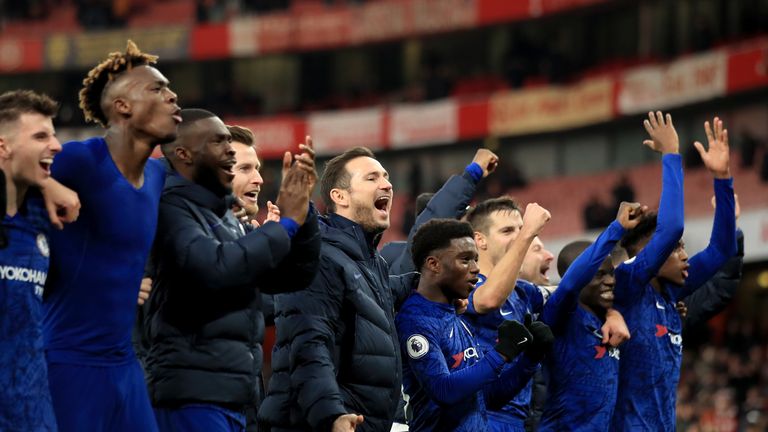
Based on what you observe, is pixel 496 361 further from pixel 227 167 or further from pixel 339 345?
pixel 227 167

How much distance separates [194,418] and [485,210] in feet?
10.6

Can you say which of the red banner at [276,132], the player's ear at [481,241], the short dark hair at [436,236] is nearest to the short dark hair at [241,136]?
the short dark hair at [436,236]

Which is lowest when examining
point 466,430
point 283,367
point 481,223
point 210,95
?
point 466,430

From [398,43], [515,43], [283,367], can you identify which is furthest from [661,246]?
[398,43]

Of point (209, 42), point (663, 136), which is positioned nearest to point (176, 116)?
point (663, 136)

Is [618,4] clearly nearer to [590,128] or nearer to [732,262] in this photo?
[590,128]

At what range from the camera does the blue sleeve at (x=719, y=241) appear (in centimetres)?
Result: 822

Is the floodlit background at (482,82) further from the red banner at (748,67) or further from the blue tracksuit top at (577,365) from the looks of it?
the blue tracksuit top at (577,365)

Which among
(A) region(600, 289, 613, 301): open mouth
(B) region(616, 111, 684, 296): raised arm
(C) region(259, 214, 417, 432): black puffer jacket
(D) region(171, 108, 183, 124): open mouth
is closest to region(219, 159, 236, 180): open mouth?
(D) region(171, 108, 183, 124): open mouth

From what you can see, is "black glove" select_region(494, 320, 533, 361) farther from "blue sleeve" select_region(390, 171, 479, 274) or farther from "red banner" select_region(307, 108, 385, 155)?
"red banner" select_region(307, 108, 385, 155)

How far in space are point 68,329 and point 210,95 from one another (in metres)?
34.3

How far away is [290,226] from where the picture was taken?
5035mm

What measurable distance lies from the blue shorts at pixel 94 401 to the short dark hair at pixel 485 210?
10.8 feet

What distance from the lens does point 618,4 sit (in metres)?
31.2
